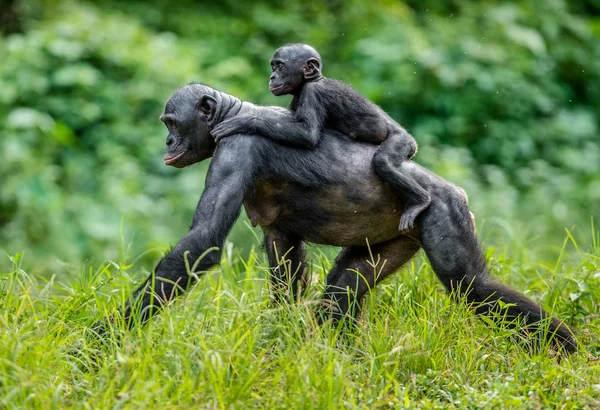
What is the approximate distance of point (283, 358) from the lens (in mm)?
3707

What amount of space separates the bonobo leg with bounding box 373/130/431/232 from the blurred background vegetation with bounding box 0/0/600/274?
331cm

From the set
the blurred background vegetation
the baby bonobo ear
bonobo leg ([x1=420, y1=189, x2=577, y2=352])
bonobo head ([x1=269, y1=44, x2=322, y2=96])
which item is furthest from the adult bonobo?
the blurred background vegetation

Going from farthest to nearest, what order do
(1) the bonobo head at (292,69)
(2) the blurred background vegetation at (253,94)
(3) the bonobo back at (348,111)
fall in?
(2) the blurred background vegetation at (253,94) < (1) the bonobo head at (292,69) < (3) the bonobo back at (348,111)

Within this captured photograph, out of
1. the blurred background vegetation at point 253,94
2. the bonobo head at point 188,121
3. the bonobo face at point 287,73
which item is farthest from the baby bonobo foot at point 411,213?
the blurred background vegetation at point 253,94

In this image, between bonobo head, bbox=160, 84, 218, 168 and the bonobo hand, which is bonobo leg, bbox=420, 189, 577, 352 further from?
bonobo head, bbox=160, 84, 218, 168

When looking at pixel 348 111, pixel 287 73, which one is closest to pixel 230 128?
pixel 287 73

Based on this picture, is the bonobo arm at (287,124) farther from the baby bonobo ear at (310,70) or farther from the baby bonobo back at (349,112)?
the baby bonobo ear at (310,70)

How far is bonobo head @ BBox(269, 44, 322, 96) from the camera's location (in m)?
4.73

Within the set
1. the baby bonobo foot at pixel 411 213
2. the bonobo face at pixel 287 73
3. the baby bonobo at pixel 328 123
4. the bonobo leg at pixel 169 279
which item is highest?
the bonobo face at pixel 287 73

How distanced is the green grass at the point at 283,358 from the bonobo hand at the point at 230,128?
0.88m

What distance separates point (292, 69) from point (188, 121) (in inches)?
25.8

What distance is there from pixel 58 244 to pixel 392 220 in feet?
15.2

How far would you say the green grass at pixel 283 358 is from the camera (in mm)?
3490

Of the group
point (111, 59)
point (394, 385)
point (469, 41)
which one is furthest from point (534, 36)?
point (394, 385)
